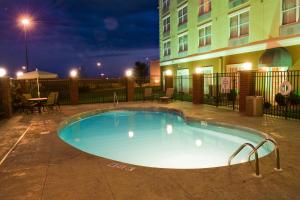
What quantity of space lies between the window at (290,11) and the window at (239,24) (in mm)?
3204

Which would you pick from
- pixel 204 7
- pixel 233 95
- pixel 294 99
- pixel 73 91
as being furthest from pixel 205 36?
pixel 73 91

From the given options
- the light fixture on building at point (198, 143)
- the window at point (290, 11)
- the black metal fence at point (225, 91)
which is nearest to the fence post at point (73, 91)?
the black metal fence at point (225, 91)

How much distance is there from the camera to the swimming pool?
797 cm

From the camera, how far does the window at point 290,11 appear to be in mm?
14312

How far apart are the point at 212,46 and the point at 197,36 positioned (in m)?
2.86

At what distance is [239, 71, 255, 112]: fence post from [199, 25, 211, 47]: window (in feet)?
34.3

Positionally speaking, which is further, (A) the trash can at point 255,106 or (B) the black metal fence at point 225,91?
(B) the black metal fence at point 225,91

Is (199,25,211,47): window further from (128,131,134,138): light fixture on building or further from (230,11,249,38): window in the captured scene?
(128,131,134,138): light fixture on building

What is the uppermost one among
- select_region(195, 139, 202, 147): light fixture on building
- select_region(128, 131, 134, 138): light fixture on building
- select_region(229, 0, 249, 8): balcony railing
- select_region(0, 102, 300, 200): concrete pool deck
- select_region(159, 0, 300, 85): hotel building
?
select_region(229, 0, 249, 8): balcony railing

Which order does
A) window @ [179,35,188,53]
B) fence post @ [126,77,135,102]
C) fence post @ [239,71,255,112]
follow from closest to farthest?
fence post @ [239,71,255,112], fence post @ [126,77,135,102], window @ [179,35,188,53]

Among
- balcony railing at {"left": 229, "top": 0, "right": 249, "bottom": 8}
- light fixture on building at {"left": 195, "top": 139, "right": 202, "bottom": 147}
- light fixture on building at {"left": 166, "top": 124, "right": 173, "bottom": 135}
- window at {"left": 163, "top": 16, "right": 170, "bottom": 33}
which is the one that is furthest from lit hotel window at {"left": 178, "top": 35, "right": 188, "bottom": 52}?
light fixture on building at {"left": 195, "top": 139, "right": 202, "bottom": 147}

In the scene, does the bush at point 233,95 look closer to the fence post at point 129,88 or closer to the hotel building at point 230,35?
the hotel building at point 230,35

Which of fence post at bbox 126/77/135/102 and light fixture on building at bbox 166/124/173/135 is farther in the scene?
fence post at bbox 126/77/135/102

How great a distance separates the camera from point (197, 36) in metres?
24.2
